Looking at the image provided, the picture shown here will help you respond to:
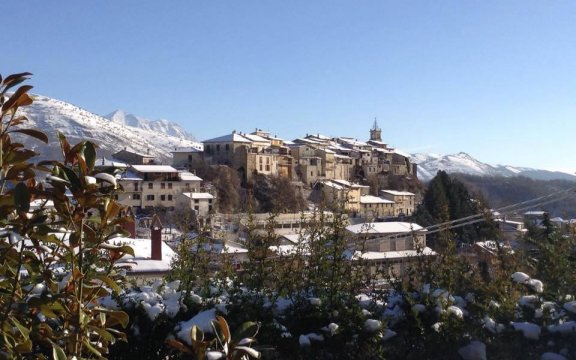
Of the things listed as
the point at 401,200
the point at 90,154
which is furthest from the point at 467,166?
the point at 90,154

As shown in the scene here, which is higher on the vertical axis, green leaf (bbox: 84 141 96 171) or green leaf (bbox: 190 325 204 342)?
green leaf (bbox: 84 141 96 171)

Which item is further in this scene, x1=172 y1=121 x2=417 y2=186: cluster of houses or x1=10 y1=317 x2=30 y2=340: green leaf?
x1=172 y1=121 x2=417 y2=186: cluster of houses

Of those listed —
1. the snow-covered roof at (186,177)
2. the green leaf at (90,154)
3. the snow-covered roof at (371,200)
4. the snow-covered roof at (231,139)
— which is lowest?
the green leaf at (90,154)

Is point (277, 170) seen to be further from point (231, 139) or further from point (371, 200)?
point (371, 200)

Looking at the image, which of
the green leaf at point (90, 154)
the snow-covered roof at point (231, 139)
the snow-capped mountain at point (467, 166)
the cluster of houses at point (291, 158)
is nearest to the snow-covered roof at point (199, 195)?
the cluster of houses at point (291, 158)

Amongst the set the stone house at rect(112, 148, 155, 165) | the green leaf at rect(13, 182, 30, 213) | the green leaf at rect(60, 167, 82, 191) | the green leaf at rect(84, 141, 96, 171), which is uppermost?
the stone house at rect(112, 148, 155, 165)

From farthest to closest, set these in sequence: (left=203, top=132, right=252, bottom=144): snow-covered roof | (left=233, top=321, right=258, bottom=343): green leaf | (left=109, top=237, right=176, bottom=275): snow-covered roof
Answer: (left=203, top=132, right=252, bottom=144): snow-covered roof → (left=109, top=237, right=176, bottom=275): snow-covered roof → (left=233, top=321, right=258, bottom=343): green leaf

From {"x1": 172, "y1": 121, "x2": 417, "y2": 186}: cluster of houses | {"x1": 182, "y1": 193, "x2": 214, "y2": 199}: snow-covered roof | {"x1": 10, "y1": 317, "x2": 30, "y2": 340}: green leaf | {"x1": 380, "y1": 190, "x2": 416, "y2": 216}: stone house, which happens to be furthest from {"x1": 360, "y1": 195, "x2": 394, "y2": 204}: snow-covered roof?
{"x1": 10, "y1": 317, "x2": 30, "y2": 340}: green leaf

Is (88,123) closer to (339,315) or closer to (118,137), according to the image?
(118,137)

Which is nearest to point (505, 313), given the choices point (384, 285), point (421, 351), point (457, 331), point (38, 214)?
point (457, 331)

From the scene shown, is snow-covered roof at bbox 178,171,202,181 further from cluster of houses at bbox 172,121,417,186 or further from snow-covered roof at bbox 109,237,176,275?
snow-covered roof at bbox 109,237,176,275

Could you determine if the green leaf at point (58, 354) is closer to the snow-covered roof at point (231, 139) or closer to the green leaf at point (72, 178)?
the green leaf at point (72, 178)

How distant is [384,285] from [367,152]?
2466 inches

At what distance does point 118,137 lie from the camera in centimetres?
13138
